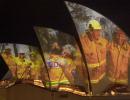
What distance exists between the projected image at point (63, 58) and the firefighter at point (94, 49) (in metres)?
0.84

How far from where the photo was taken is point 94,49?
1067 inches

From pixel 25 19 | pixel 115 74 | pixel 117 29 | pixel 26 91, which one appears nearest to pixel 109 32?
pixel 117 29

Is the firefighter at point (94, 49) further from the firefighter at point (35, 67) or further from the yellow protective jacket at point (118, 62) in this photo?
the firefighter at point (35, 67)

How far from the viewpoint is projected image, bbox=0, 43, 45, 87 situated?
1289 inches

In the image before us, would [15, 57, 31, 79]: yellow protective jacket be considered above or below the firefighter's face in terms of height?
below

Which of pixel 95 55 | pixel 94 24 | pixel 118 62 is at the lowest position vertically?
pixel 118 62

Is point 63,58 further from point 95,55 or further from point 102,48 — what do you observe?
point 102,48

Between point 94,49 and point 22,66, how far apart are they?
9943 millimetres

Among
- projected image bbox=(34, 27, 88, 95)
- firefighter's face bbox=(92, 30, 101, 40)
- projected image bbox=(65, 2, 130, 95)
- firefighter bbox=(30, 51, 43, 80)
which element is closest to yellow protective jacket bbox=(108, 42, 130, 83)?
projected image bbox=(65, 2, 130, 95)

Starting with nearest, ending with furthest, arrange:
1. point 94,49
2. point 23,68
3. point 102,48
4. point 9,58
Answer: point 102,48 < point 94,49 < point 9,58 < point 23,68

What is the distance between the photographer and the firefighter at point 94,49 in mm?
26250

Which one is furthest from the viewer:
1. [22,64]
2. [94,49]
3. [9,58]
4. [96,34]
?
[9,58]

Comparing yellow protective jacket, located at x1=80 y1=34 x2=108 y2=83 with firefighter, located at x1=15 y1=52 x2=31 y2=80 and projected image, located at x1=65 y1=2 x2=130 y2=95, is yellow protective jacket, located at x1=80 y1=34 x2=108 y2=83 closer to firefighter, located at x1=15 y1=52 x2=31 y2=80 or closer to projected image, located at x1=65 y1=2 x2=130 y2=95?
projected image, located at x1=65 y1=2 x2=130 y2=95

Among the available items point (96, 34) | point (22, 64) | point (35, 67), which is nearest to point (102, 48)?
point (96, 34)
